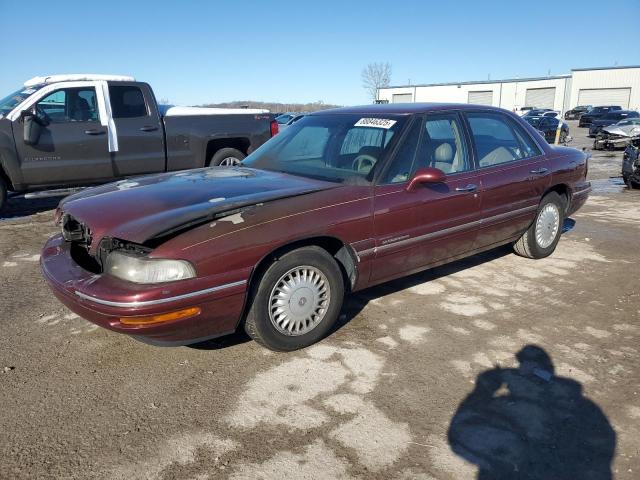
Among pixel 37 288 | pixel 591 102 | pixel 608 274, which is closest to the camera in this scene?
pixel 37 288

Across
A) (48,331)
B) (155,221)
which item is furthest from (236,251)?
(48,331)

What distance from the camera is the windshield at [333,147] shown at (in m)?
3.77

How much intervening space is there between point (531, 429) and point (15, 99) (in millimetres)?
7844

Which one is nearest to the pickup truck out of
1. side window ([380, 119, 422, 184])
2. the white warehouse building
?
side window ([380, 119, 422, 184])

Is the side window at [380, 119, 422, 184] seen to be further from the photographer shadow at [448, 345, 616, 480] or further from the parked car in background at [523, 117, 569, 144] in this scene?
the parked car in background at [523, 117, 569, 144]

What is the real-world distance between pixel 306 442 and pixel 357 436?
0.25 m

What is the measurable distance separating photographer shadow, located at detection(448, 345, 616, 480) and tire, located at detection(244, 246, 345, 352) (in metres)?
1.07

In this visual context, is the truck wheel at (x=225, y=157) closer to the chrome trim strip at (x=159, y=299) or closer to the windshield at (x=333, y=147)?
the windshield at (x=333, y=147)

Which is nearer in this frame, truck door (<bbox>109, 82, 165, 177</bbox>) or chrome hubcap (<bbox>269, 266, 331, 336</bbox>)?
chrome hubcap (<bbox>269, 266, 331, 336</bbox>)

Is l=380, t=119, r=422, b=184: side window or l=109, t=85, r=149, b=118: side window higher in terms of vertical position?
l=109, t=85, r=149, b=118: side window

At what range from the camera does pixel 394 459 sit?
2.31 m

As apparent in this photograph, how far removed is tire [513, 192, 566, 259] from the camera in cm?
511

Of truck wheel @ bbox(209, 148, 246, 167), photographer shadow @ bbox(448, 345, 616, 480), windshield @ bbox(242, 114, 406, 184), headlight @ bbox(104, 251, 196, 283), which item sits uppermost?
windshield @ bbox(242, 114, 406, 184)

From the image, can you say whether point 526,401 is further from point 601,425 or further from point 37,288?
point 37,288
